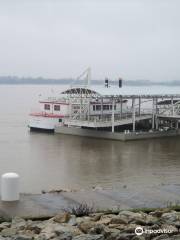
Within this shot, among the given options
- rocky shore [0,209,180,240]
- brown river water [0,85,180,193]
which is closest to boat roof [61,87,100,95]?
brown river water [0,85,180,193]

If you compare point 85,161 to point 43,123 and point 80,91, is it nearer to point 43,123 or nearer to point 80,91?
point 43,123

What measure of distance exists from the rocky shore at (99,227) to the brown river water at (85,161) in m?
6.30

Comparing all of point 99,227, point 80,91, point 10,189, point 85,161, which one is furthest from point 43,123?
point 99,227

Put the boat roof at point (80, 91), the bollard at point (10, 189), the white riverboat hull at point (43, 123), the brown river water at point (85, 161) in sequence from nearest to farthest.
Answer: the bollard at point (10, 189), the brown river water at point (85, 161), the white riverboat hull at point (43, 123), the boat roof at point (80, 91)

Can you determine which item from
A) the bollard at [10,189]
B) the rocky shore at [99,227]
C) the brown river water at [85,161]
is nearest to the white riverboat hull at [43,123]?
the brown river water at [85,161]

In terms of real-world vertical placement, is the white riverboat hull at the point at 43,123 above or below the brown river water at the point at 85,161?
above

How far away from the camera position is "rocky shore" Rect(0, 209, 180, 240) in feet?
30.0

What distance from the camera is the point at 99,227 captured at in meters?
9.57

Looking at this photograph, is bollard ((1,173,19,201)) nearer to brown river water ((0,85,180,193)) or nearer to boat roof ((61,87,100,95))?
brown river water ((0,85,180,193))

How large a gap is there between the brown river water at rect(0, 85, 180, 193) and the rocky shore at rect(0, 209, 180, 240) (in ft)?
20.7

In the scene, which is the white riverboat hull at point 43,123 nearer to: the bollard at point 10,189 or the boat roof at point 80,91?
the boat roof at point 80,91

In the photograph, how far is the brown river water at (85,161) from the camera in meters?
23.9

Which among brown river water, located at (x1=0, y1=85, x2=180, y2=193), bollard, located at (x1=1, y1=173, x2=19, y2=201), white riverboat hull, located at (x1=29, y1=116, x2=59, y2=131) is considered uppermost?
bollard, located at (x1=1, y1=173, x2=19, y2=201)

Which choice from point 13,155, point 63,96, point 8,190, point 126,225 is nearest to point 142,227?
Answer: point 126,225
